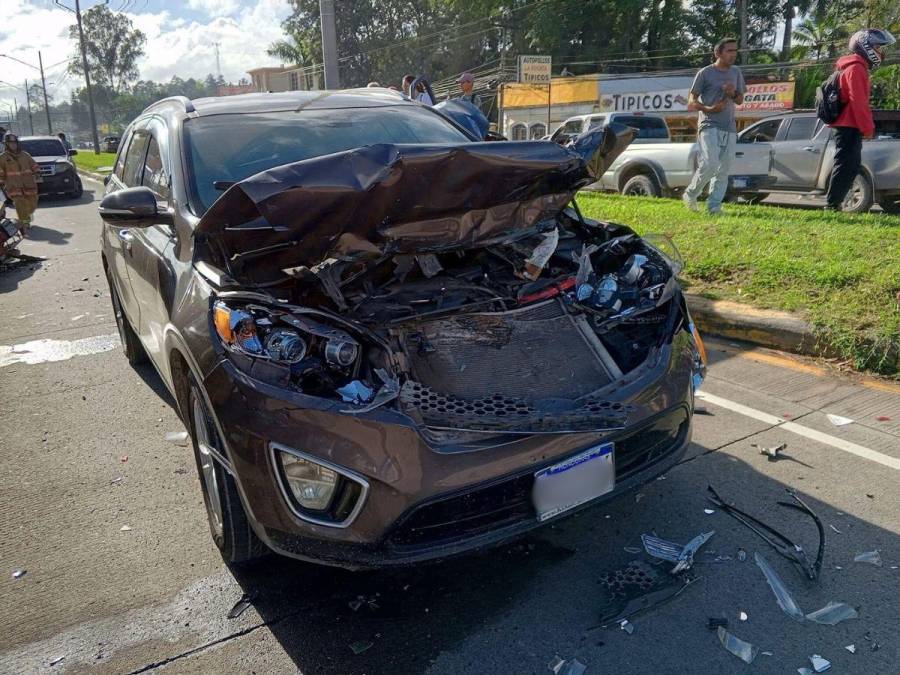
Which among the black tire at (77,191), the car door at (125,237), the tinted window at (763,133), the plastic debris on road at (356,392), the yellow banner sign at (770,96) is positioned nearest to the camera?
the plastic debris on road at (356,392)

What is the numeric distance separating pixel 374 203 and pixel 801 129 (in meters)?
11.4

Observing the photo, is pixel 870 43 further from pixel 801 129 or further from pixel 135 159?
pixel 135 159

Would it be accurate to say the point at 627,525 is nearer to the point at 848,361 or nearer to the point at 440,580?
the point at 440,580

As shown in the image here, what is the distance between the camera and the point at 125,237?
164 inches

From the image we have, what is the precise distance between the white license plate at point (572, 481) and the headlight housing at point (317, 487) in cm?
60

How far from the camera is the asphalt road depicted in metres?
2.39

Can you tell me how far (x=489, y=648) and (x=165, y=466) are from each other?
223 centimetres

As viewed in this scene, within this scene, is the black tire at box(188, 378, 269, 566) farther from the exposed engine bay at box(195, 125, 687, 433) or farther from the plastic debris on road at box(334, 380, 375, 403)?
the plastic debris on road at box(334, 380, 375, 403)

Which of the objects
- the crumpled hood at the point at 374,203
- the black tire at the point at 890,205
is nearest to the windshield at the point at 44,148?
the black tire at the point at 890,205

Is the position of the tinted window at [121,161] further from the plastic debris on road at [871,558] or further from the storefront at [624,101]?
the storefront at [624,101]

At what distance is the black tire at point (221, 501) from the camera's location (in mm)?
2641

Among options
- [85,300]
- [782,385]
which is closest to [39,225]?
[85,300]

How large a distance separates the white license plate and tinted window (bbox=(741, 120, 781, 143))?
11588 millimetres

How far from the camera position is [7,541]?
10.5 ft
